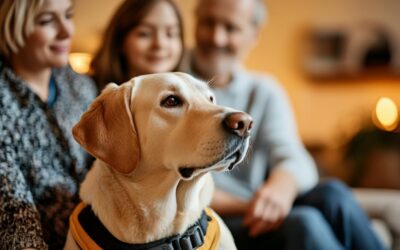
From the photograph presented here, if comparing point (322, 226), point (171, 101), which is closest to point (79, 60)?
point (322, 226)

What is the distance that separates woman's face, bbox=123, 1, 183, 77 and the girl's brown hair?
0.02m

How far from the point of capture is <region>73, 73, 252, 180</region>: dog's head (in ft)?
3.42

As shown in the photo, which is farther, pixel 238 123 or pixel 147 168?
pixel 147 168

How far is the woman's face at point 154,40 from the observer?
1684 mm

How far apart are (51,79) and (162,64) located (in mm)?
358

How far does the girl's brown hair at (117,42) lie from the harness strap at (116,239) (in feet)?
2.05

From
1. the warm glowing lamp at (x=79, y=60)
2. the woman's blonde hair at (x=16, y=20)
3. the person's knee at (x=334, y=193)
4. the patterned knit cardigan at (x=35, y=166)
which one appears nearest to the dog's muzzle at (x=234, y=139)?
the patterned knit cardigan at (x=35, y=166)

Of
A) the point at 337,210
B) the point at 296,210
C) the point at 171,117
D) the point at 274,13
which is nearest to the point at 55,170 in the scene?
the point at 171,117

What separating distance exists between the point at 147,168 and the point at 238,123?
0.25 meters

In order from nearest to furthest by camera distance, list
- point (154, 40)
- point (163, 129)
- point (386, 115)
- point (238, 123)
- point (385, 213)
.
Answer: point (238, 123), point (163, 129), point (154, 40), point (385, 213), point (386, 115)

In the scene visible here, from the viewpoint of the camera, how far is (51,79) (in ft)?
5.14

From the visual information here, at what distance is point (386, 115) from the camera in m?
4.30

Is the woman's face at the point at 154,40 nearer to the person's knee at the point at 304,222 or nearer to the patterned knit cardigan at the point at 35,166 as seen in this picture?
the patterned knit cardigan at the point at 35,166

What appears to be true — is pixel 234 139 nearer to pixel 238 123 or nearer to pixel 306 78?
pixel 238 123
